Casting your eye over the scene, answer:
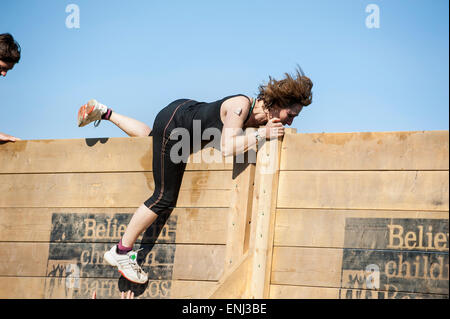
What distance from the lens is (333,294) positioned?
11.6 ft

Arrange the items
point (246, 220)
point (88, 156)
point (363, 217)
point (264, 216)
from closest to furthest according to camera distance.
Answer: point (363, 217), point (264, 216), point (246, 220), point (88, 156)

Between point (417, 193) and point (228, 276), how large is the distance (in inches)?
48.1

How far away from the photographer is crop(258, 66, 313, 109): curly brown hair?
3.87 metres

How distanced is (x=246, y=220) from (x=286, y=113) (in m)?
0.76

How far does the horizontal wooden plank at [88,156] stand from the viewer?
166 inches

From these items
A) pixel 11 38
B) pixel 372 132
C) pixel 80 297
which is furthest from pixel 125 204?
pixel 372 132

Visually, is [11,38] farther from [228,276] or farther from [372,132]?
[372,132]

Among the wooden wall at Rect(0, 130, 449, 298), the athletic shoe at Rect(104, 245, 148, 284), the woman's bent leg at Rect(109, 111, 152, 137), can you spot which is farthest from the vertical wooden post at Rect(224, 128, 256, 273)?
the woman's bent leg at Rect(109, 111, 152, 137)

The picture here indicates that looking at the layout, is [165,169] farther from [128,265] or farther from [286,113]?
[286,113]

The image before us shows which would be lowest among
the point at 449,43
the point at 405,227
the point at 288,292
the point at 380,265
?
the point at 288,292

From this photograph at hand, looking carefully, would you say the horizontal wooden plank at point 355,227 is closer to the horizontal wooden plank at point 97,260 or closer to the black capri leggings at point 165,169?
the horizontal wooden plank at point 97,260

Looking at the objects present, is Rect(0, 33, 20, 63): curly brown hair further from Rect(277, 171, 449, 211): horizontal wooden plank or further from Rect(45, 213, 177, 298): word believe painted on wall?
Rect(277, 171, 449, 211): horizontal wooden plank

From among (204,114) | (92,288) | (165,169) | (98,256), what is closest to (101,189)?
(98,256)
